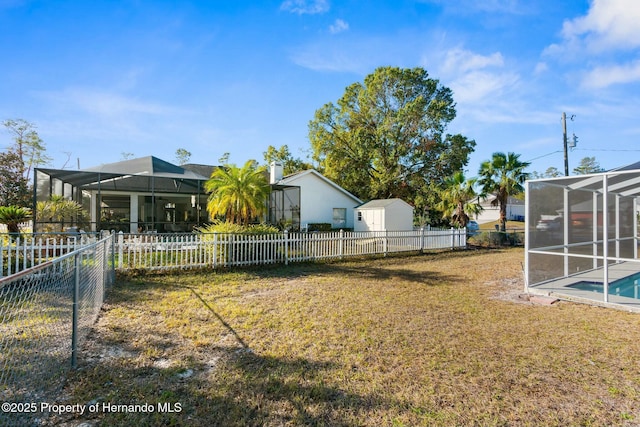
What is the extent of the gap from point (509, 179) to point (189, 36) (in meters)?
18.5

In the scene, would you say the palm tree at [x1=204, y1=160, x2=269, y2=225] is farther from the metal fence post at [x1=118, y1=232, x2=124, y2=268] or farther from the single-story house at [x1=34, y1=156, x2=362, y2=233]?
the metal fence post at [x1=118, y1=232, x2=124, y2=268]

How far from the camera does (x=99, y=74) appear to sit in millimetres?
12828

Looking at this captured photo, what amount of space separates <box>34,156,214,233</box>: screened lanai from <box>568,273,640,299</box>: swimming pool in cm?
1437

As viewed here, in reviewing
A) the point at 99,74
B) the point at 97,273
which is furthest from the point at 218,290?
the point at 99,74

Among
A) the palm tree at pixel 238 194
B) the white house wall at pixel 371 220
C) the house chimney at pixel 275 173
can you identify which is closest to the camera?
the palm tree at pixel 238 194

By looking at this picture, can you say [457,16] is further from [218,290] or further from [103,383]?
[103,383]

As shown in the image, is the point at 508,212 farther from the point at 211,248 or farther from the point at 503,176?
the point at 211,248

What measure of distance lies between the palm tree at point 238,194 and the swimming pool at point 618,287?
34.9 ft

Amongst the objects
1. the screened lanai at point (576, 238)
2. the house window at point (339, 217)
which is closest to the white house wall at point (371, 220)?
the house window at point (339, 217)

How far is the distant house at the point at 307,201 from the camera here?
1931 cm

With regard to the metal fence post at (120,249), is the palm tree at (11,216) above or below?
above

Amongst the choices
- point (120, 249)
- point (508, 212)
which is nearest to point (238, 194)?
point (120, 249)

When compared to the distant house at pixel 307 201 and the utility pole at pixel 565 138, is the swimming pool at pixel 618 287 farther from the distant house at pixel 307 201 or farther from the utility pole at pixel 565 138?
the utility pole at pixel 565 138

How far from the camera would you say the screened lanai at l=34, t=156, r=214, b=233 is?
40.7ft
